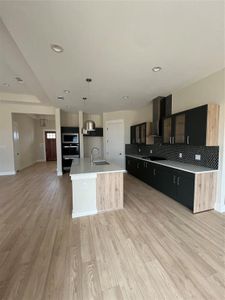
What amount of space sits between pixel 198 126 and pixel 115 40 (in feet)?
6.97

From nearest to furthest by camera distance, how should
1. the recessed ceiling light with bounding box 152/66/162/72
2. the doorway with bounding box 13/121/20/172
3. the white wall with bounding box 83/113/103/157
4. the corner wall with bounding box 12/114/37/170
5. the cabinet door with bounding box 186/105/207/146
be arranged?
the recessed ceiling light with bounding box 152/66/162/72
the cabinet door with bounding box 186/105/207/146
the doorway with bounding box 13/121/20/172
the corner wall with bounding box 12/114/37/170
the white wall with bounding box 83/113/103/157

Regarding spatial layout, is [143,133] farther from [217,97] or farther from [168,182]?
[217,97]

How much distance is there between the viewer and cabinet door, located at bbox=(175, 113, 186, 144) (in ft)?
10.4

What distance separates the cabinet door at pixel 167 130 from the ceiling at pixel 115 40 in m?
0.92

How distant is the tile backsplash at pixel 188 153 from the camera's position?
286cm

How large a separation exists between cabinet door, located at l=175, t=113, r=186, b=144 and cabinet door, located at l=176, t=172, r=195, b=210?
0.78m

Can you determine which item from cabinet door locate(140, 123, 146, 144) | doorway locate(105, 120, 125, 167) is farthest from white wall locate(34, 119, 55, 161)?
cabinet door locate(140, 123, 146, 144)

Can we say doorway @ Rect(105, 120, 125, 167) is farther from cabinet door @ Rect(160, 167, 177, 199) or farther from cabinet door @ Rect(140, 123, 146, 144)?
cabinet door @ Rect(160, 167, 177, 199)

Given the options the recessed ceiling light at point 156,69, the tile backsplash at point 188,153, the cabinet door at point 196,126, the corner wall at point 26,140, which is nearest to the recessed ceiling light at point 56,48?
the recessed ceiling light at point 156,69

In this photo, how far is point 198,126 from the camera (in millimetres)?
2783

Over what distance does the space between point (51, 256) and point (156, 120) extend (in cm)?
393

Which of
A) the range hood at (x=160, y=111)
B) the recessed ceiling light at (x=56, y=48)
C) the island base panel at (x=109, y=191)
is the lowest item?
the island base panel at (x=109, y=191)

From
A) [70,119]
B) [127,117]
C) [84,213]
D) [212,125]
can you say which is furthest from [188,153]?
[70,119]

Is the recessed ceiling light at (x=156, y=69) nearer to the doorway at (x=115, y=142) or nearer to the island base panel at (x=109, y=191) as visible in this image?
the island base panel at (x=109, y=191)
